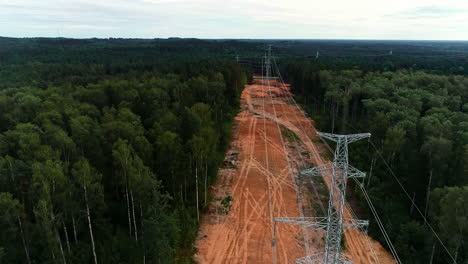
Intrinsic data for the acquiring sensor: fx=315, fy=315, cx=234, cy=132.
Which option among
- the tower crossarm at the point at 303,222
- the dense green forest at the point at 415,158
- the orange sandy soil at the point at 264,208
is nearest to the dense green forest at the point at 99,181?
the orange sandy soil at the point at 264,208

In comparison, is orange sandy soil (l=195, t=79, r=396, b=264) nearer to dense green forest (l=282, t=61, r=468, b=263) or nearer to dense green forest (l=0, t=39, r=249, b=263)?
dense green forest (l=0, t=39, r=249, b=263)

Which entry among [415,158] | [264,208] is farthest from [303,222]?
[415,158]

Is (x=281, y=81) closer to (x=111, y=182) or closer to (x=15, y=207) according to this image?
(x=111, y=182)

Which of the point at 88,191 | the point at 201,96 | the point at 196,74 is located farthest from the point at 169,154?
the point at 196,74

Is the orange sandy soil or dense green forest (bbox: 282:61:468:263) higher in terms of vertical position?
dense green forest (bbox: 282:61:468:263)

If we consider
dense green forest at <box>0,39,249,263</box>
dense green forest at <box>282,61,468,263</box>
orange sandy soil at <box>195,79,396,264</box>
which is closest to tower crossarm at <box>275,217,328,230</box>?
orange sandy soil at <box>195,79,396,264</box>

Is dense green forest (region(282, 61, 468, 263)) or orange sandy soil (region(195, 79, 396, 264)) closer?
dense green forest (region(282, 61, 468, 263))

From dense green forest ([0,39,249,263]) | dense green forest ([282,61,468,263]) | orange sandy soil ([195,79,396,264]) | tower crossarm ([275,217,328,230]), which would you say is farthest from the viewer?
orange sandy soil ([195,79,396,264])

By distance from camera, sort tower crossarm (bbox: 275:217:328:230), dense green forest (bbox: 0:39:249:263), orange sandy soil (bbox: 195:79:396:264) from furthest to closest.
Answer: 1. orange sandy soil (bbox: 195:79:396:264)
2. dense green forest (bbox: 0:39:249:263)
3. tower crossarm (bbox: 275:217:328:230)
